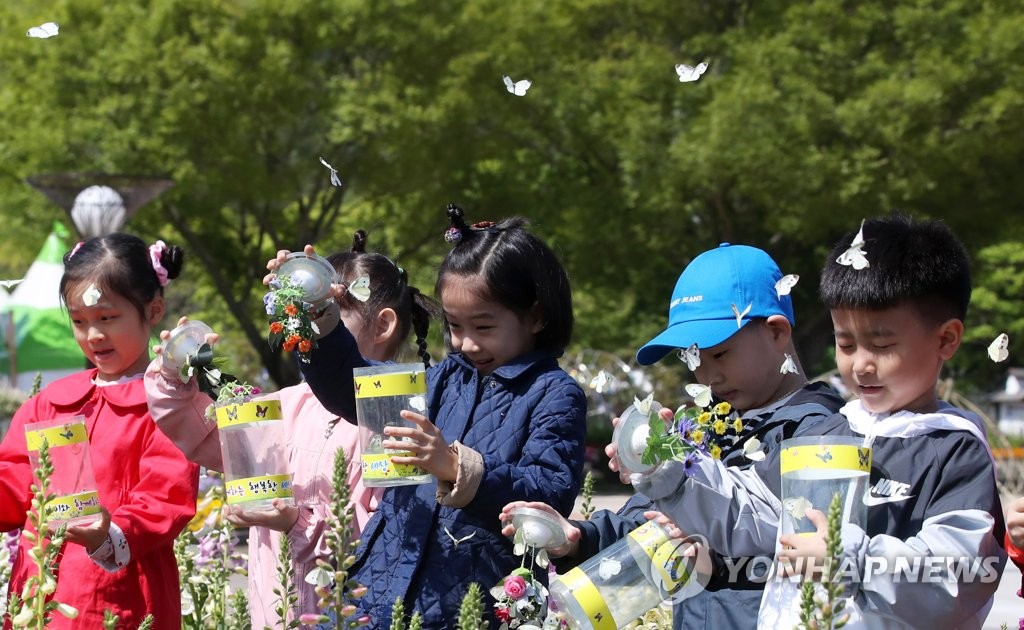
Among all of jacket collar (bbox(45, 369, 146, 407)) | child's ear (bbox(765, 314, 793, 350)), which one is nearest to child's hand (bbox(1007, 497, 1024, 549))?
child's ear (bbox(765, 314, 793, 350))

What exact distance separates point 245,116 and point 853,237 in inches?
648

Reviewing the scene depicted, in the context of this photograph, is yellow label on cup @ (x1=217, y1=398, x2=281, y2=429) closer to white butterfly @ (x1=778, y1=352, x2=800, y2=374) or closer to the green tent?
white butterfly @ (x1=778, y1=352, x2=800, y2=374)

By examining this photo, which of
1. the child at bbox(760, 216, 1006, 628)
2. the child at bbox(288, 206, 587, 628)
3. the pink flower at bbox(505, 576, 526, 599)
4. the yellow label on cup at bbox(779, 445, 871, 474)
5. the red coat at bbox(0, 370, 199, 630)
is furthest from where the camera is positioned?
the red coat at bbox(0, 370, 199, 630)

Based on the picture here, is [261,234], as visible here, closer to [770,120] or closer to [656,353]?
[770,120]

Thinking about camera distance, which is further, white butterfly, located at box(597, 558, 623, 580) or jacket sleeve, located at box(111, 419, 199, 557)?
jacket sleeve, located at box(111, 419, 199, 557)

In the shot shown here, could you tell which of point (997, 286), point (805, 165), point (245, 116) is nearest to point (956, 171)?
point (805, 165)

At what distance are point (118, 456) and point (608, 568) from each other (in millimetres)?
1535

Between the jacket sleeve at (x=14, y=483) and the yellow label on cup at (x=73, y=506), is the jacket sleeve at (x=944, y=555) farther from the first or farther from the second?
the jacket sleeve at (x=14, y=483)

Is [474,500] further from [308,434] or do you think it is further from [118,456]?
[118,456]

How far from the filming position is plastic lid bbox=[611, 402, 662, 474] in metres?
2.36

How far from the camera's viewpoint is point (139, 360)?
3738 mm

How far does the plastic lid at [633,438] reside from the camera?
2357 millimetres

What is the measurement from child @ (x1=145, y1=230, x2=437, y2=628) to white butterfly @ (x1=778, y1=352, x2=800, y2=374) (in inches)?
43.6

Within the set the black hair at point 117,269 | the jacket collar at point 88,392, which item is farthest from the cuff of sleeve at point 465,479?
the black hair at point 117,269
